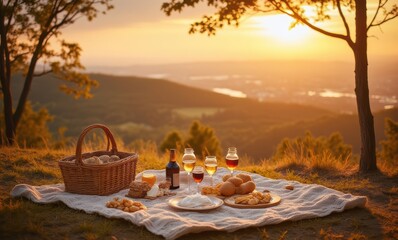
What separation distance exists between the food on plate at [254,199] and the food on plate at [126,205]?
1.41 metres

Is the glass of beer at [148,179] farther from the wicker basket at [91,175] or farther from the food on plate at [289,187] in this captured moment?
the food on plate at [289,187]

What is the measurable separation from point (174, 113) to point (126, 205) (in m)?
92.0

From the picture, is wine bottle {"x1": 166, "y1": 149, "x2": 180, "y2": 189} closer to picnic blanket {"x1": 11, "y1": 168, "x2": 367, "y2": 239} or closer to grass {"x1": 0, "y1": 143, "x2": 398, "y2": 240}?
picnic blanket {"x1": 11, "y1": 168, "x2": 367, "y2": 239}

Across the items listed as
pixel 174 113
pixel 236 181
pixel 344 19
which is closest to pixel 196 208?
pixel 236 181

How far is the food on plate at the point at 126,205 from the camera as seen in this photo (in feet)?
21.9

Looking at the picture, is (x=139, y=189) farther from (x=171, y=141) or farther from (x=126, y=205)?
(x=171, y=141)

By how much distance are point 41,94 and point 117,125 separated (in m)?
16.5

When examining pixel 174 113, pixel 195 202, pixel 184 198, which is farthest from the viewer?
A: pixel 174 113

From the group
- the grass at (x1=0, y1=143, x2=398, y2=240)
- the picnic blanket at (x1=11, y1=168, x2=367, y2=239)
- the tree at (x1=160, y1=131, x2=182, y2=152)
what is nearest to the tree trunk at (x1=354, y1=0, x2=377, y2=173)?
the grass at (x1=0, y1=143, x2=398, y2=240)

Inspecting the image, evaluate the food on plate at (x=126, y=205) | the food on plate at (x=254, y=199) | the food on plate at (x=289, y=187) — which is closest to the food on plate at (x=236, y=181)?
the food on plate at (x=254, y=199)

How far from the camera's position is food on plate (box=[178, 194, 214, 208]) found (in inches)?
263

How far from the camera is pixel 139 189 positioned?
7.47 metres

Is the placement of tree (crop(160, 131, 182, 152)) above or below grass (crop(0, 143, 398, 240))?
below

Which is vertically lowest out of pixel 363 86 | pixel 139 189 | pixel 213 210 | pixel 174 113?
pixel 174 113
